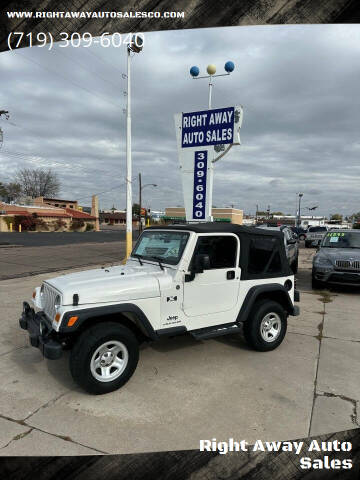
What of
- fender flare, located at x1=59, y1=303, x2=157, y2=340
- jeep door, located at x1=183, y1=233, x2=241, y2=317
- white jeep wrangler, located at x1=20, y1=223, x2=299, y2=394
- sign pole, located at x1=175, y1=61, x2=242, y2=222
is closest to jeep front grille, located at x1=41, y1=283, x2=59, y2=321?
white jeep wrangler, located at x1=20, y1=223, x2=299, y2=394

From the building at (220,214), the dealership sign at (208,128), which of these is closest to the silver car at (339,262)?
the dealership sign at (208,128)

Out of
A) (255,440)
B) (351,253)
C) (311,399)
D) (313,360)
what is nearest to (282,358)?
(313,360)


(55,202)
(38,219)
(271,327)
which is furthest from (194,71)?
(55,202)

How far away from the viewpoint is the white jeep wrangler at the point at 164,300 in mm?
3195

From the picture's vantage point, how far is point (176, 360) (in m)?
4.19

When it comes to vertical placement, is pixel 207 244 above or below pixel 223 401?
above

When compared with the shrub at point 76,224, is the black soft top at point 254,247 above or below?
above

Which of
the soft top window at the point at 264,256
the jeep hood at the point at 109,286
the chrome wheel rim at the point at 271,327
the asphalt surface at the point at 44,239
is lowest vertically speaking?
Result: the asphalt surface at the point at 44,239

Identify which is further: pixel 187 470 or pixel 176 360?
pixel 176 360

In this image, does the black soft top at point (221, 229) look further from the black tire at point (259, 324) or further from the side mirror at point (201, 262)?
the black tire at point (259, 324)

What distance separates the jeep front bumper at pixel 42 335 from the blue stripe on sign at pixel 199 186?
5712 mm

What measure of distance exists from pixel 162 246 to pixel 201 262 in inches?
31.9

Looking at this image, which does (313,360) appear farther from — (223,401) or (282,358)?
(223,401)

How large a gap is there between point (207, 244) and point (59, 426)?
2.51m
